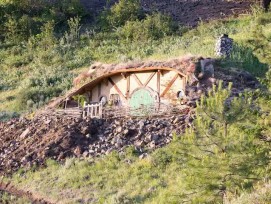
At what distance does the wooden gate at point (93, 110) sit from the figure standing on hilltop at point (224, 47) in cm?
475

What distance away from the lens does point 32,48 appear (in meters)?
31.4

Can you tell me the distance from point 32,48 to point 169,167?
1839cm

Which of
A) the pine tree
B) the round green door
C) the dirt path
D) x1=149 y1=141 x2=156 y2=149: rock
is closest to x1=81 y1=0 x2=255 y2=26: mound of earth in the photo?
the round green door

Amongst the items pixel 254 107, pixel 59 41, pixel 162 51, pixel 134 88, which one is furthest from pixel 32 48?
pixel 254 107

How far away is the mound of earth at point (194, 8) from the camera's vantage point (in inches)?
1224

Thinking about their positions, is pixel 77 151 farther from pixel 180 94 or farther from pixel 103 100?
Result: pixel 180 94

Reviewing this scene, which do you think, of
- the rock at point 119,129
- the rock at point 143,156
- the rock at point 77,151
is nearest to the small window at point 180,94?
the rock at point 119,129

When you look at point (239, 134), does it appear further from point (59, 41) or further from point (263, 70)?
point (59, 41)

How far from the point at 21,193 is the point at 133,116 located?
163 inches

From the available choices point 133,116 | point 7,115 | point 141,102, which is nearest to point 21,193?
point 133,116

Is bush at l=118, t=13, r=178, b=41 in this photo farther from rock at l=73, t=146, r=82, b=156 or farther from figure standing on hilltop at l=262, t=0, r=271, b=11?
rock at l=73, t=146, r=82, b=156

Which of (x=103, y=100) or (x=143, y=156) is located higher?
(x=103, y=100)

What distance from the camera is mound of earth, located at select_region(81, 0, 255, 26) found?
3109 centimetres

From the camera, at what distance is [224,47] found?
20969mm
